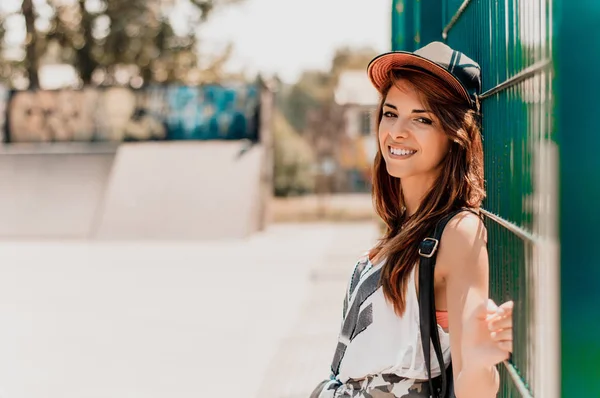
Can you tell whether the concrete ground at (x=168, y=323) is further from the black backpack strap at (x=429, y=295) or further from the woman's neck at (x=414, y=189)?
the black backpack strap at (x=429, y=295)

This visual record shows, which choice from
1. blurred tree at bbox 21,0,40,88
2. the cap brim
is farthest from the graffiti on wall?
the cap brim

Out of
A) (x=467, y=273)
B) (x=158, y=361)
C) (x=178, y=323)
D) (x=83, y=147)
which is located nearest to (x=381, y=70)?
(x=467, y=273)

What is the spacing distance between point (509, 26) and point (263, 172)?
78.7ft

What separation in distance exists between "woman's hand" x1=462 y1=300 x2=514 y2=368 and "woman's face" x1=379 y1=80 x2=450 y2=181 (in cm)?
44

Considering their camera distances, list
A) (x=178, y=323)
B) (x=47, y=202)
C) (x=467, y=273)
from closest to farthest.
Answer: (x=467, y=273) → (x=178, y=323) → (x=47, y=202)

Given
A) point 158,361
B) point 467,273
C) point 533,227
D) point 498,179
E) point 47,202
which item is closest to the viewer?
point 533,227

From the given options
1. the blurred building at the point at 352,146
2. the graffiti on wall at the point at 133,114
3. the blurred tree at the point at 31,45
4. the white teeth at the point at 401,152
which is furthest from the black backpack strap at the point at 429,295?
the blurred building at the point at 352,146

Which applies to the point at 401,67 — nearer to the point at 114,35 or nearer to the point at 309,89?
the point at 114,35

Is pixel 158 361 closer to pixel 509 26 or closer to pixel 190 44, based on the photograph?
pixel 509 26

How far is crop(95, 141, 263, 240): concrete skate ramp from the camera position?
22406mm

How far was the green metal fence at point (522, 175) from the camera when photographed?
1488 millimetres

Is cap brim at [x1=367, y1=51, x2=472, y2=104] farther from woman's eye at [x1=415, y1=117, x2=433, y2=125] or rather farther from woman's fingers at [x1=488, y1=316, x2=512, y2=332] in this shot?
woman's fingers at [x1=488, y1=316, x2=512, y2=332]

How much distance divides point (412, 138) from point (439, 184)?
0.43ft

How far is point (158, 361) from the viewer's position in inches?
291
